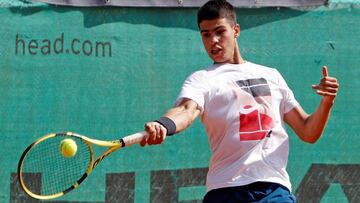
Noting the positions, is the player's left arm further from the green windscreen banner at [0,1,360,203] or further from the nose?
the green windscreen banner at [0,1,360,203]

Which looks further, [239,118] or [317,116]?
[317,116]

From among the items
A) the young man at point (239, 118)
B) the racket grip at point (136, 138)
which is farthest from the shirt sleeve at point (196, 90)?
the racket grip at point (136, 138)

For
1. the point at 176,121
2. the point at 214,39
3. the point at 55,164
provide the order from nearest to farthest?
the point at 176,121 < the point at 214,39 < the point at 55,164

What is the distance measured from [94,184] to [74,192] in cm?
15

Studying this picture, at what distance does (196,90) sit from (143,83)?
76.9 inches

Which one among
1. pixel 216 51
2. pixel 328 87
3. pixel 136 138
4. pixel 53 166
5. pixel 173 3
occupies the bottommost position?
pixel 53 166

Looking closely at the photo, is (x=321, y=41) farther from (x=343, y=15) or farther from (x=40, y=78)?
(x=40, y=78)

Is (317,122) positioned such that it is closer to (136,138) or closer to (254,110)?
(254,110)

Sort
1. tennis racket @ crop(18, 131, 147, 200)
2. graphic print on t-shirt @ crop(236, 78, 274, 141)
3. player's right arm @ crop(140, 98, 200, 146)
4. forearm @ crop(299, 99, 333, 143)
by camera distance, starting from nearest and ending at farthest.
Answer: player's right arm @ crop(140, 98, 200, 146) → graphic print on t-shirt @ crop(236, 78, 274, 141) → forearm @ crop(299, 99, 333, 143) → tennis racket @ crop(18, 131, 147, 200)

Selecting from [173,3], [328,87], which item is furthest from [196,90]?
[173,3]

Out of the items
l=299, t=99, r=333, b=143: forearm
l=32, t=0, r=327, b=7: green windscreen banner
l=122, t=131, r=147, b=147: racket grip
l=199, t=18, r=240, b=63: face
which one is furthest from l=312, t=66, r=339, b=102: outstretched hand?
l=32, t=0, r=327, b=7: green windscreen banner

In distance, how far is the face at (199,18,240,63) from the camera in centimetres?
385

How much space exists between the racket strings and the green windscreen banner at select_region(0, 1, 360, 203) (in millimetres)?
120

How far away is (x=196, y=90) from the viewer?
11.9 ft
